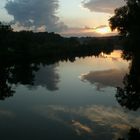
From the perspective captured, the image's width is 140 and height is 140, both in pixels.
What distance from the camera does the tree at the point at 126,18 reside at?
172ft

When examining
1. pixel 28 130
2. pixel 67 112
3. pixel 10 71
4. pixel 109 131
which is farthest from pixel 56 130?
pixel 10 71

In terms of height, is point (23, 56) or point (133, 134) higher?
point (133, 134)

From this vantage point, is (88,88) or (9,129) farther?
(88,88)

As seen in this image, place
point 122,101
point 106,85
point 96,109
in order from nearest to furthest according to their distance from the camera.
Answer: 1. point 96,109
2. point 122,101
3. point 106,85

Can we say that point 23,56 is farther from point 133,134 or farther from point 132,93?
point 133,134

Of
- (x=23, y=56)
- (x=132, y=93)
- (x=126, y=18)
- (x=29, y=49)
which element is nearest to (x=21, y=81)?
(x=126, y=18)

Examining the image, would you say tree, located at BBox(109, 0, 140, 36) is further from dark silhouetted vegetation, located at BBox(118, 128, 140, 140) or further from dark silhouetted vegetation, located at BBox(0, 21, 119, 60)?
dark silhouetted vegetation, located at BBox(0, 21, 119, 60)

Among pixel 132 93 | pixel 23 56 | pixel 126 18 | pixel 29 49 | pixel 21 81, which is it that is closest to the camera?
pixel 132 93

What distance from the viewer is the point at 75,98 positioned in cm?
3903

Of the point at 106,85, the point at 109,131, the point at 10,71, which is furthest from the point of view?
the point at 10,71

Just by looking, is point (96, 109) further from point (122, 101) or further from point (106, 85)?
point (106, 85)

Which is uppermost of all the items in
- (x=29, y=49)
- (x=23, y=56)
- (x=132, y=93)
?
(x=29, y=49)

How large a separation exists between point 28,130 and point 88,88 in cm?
2185

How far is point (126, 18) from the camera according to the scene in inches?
2109
